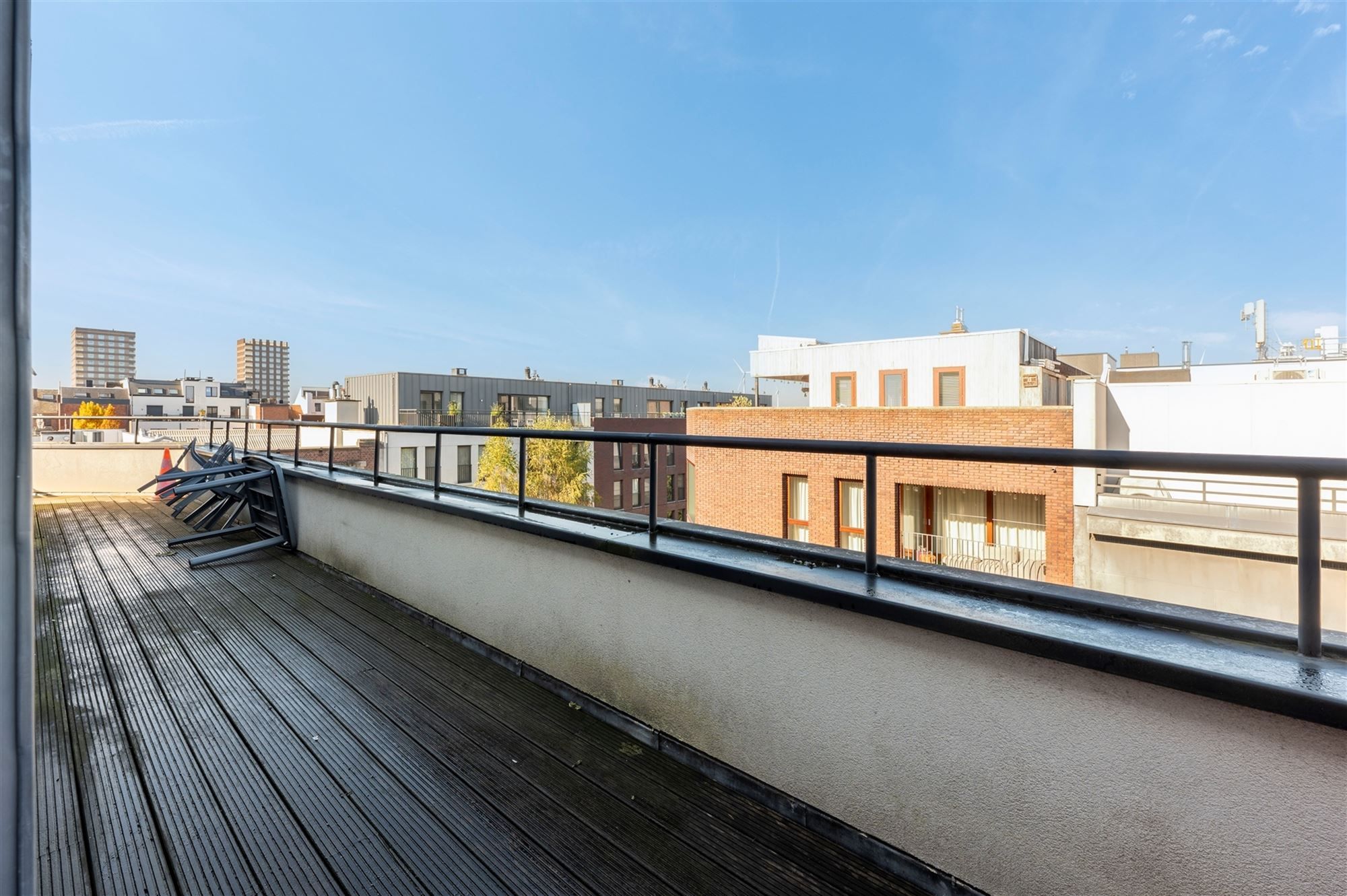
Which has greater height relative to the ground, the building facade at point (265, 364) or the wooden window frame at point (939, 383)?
the building facade at point (265, 364)

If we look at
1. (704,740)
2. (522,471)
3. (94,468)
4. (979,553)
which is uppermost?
(522,471)

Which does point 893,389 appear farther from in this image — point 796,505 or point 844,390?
point 796,505

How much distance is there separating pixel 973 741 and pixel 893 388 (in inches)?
624

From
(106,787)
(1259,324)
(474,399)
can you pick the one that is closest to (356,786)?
(106,787)

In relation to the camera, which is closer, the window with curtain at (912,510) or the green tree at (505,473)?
Result: the green tree at (505,473)

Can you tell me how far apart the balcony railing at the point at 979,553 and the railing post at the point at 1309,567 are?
4368 mm

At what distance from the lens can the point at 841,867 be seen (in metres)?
1.59

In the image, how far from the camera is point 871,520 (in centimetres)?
173

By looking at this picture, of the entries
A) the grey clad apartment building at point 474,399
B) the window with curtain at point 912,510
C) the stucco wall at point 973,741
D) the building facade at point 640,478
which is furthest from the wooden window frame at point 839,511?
the grey clad apartment building at point 474,399

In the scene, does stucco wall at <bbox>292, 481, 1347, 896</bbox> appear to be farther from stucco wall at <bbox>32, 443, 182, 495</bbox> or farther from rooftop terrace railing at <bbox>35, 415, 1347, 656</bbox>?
stucco wall at <bbox>32, 443, 182, 495</bbox>

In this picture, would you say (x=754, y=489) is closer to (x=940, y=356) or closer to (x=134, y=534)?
(x=940, y=356)

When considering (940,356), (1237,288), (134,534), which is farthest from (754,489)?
(1237,288)

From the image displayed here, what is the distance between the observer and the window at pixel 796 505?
9.70 meters

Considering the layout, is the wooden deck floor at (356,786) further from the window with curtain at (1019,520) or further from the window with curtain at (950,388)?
the window with curtain at (950,388)
